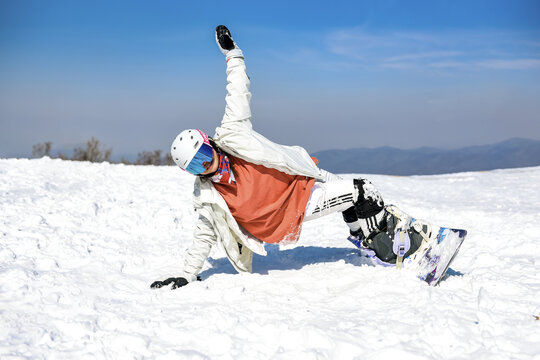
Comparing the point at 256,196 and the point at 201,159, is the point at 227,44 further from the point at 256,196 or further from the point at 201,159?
the point at 256,196

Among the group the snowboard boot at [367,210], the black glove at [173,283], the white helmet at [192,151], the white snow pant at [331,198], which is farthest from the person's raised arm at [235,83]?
the black glove at [173,283]

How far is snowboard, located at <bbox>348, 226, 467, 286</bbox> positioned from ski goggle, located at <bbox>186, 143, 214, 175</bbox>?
4.68ft

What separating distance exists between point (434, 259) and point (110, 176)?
16.1ft

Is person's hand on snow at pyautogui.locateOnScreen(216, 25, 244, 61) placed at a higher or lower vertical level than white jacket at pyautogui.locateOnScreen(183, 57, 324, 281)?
higher

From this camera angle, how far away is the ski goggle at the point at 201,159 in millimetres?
2869

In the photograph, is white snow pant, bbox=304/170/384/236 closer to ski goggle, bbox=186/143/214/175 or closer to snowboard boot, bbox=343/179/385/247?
snowboard boot, bbox=343/179/385/247

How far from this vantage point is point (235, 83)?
3.05m

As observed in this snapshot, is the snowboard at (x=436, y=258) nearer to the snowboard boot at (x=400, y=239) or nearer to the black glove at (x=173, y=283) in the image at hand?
the snowboard boot at (x=400, y=239)

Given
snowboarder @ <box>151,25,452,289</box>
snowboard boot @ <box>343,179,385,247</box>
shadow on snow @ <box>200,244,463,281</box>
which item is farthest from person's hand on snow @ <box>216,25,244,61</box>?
shadow on snow @ <box>200,244,463,281</box>

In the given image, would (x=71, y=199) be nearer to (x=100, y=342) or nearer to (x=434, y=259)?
(x=100, y=342)

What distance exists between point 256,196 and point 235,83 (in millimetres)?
725

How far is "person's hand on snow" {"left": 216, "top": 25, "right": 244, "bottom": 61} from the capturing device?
10.1 ft

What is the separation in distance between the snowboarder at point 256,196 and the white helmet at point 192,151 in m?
0.01

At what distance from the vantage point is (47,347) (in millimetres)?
2295
